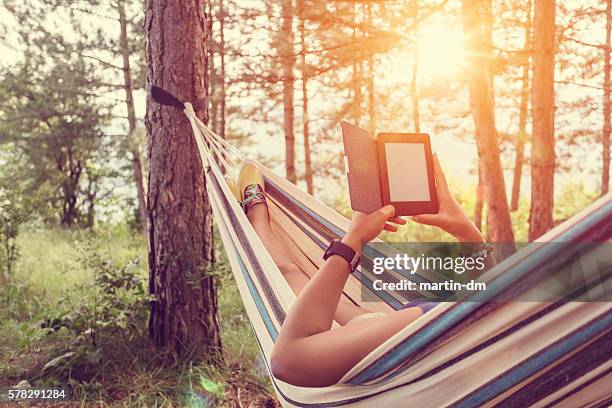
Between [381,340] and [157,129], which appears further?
[157,129]

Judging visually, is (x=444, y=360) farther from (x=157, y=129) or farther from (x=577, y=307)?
(x=157, y=129)

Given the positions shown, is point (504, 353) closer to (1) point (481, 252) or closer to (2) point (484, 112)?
(1) point (481, 252)

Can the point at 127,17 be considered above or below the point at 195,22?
above

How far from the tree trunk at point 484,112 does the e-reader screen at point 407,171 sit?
302cm

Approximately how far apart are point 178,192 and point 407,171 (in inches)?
42.3

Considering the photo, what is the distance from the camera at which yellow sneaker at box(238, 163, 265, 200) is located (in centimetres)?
197

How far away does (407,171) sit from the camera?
1.23 m

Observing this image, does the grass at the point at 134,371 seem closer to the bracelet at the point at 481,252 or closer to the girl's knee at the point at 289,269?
the girl's knee at the point at 289,269

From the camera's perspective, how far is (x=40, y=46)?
6246mm

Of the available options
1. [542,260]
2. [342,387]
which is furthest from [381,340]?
[542,260]

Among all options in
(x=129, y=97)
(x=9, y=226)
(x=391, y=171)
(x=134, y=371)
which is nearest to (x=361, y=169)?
(x=391, y=171)

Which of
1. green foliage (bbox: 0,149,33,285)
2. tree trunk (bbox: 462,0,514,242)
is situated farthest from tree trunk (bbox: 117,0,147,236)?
tree trunk (bbox: 462,0,514,242)

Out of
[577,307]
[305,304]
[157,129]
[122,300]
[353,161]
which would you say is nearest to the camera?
[577,307]

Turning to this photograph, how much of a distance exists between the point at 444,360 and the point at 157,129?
1.44 m
